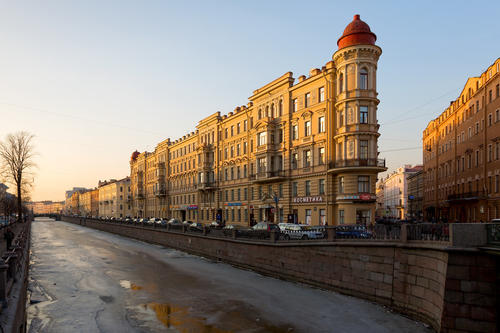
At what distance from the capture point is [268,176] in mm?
48656

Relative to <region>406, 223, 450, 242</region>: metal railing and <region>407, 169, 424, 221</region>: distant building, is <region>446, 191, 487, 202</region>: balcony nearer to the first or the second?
<region>406, 223, 450, 242</region>: metal railing

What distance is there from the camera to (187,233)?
1683 inches

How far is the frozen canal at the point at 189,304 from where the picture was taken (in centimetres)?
1650

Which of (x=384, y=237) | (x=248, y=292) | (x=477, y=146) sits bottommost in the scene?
(x=248, y=292)

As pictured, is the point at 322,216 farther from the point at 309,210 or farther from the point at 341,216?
the point at 341,216

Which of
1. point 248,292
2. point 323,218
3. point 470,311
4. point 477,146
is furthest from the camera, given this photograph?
point 477,146

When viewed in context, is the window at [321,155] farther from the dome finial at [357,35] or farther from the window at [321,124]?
the dome finial at [357,35]

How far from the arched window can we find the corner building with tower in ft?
0.13

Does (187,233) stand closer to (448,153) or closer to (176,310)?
(176,310)

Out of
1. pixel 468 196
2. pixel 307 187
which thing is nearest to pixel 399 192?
pixel 468 196

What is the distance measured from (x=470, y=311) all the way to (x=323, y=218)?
1093 inches

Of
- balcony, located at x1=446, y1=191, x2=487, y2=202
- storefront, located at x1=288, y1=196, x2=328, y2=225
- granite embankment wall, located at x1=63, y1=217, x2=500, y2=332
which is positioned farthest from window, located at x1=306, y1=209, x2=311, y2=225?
balcony, located at x1=446, y1=191, x2=487, y2=202

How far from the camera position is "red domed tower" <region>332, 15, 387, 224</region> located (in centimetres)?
3800

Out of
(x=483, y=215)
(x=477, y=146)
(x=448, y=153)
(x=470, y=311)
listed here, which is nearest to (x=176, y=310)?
(x=470, y=311)
